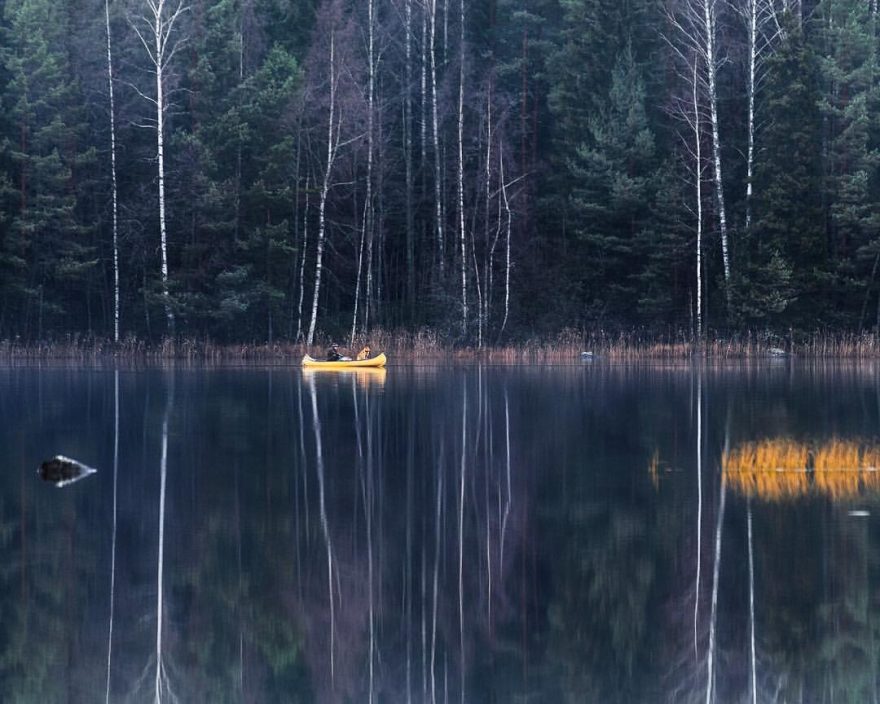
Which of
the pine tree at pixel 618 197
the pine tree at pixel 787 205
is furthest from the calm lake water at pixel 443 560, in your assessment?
the pine tree at pixel 618 197

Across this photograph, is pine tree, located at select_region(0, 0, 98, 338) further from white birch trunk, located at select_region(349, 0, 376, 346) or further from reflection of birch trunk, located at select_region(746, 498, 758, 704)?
reflection of birch trunk, located at select_region(746, 498, 758, 704)

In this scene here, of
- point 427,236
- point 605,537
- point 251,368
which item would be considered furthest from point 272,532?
point 427,236

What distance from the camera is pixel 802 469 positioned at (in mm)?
17969

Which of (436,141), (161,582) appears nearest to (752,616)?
(161,582)

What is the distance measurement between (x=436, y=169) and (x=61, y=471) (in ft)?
112

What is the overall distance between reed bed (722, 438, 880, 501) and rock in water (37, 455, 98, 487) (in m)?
7.92

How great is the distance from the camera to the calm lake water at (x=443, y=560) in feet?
30.9

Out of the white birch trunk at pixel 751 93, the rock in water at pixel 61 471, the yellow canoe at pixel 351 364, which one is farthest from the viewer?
the white birch trunk at pixel 751 93

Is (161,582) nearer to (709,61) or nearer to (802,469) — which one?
(802,469)

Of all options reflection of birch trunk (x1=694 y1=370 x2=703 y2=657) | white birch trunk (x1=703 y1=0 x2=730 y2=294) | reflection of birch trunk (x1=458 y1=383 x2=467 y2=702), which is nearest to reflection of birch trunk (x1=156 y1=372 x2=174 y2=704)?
reflection of birch trunk (x1=458 y1=383 x2=467 y2=702)

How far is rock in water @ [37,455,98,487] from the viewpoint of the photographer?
17797mm

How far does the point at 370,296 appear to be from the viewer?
4966 centimetres

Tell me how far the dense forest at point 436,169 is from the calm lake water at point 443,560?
23.7 m

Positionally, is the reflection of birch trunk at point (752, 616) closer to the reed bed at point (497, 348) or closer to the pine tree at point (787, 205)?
the reed bed at point (497, 348)
